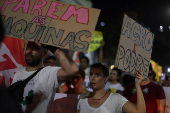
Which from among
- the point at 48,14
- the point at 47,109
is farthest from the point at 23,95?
the point at 48,14

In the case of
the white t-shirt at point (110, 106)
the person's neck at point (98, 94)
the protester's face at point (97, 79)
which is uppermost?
the protester's face at point (97, 79)

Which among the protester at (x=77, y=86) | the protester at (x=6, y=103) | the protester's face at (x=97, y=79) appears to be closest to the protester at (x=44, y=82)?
the protester's face at (x=97, y=79)

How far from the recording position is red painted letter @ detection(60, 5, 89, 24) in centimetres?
296

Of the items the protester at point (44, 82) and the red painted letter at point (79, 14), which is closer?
the protester at point (44, 82)

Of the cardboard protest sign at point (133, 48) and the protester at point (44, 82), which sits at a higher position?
the cardboard protest sign at point (133, 48)

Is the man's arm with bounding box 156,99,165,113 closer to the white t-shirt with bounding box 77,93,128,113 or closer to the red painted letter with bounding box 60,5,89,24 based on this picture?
the white t-shirt with bounding box 77,93,128,113

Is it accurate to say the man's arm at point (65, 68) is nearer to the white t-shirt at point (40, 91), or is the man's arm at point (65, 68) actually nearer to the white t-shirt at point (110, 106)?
the white t-shirt at point (40, 91)

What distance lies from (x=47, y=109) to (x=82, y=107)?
0.58m

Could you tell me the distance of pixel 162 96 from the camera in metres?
4.28

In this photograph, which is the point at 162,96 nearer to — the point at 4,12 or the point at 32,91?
the point at 32,91

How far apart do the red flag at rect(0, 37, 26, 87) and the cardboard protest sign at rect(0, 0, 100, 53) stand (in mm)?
1150

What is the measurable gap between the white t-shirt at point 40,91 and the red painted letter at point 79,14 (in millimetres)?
730

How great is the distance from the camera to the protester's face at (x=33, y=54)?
294 centimetres

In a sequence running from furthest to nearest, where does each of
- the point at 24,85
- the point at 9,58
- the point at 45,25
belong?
the point at 9,58
the point at 45,25
the point at 24,85
